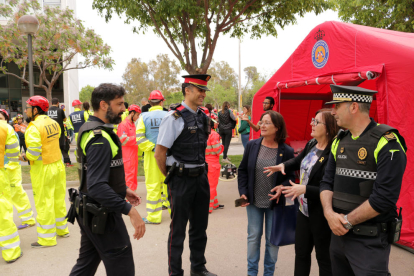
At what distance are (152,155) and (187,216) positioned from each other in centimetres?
241

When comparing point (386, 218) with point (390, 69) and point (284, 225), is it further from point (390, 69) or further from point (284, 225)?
point (390, 69)

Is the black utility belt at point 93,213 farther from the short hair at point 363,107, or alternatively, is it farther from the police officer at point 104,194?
the short hair at point 363,107

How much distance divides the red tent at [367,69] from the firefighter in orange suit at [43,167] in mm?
4554

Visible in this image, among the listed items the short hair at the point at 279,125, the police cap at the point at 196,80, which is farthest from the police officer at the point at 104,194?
the short hair at the point at 279,125

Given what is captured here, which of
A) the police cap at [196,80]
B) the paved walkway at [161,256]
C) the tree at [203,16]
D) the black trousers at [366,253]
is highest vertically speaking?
the tree at [203,16]

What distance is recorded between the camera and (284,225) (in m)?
3.39

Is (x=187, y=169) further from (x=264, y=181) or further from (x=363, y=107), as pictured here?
(x=363, y=107)

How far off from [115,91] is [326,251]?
239 centimetres

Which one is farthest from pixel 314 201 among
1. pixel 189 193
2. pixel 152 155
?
pixel 152 155

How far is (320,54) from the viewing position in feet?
19.5

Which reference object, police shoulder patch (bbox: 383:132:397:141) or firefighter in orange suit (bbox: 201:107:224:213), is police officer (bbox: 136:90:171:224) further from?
police shoulder patch (bbox: 383:132:397:141)

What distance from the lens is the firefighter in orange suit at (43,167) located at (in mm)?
4511

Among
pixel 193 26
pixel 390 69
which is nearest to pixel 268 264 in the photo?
pixel 390 69

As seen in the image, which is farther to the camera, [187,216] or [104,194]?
[187,216]
